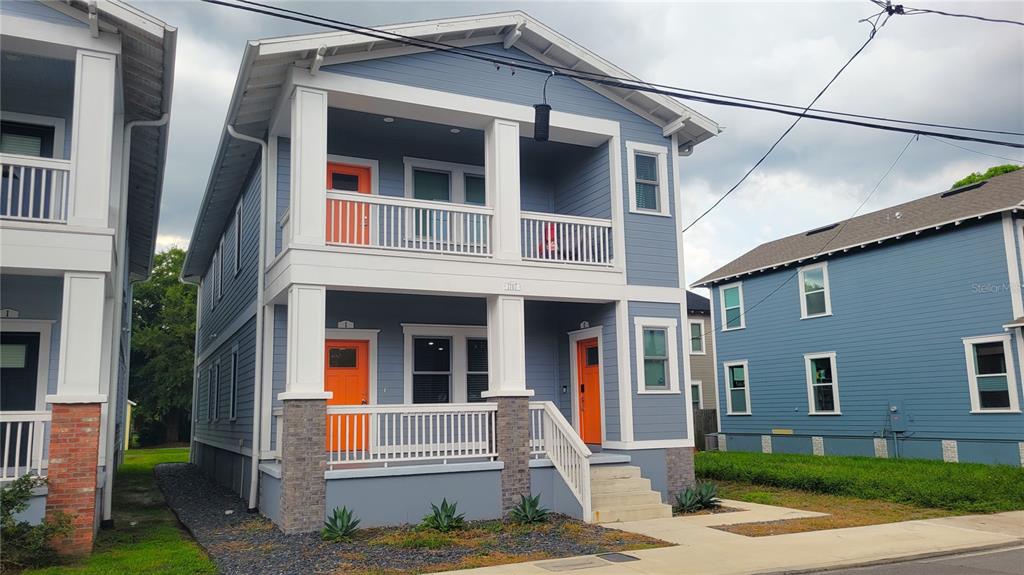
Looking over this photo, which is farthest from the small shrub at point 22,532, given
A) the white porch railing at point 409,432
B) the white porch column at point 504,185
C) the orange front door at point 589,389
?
the orange front door at point 589,389

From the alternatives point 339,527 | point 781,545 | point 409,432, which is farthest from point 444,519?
point 781,545

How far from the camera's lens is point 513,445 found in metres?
12.4

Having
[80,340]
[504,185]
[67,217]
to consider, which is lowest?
[80,340]

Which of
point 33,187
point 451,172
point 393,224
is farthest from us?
point 451,172

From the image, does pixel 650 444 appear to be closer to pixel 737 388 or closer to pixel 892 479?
pixel 892 479

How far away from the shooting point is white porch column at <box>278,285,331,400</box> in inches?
439

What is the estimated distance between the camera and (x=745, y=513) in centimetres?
1324

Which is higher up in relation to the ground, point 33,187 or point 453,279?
point 33,187

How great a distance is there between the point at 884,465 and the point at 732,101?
10.5 meters

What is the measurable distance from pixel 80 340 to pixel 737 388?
21284mm

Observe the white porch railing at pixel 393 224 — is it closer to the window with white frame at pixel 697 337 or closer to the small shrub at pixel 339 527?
the small shrub at pixel 339 527

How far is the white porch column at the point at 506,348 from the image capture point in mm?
12641

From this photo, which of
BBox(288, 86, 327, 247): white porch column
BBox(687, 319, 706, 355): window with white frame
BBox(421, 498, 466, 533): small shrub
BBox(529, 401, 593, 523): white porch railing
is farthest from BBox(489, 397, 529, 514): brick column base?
BBox(687, 319, 706, 355): window with white frame

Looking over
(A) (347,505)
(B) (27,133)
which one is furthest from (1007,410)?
(B) (27,133)
